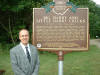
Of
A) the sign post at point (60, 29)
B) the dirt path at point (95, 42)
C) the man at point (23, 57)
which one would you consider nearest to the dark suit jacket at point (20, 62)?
the man at point (23, 57)

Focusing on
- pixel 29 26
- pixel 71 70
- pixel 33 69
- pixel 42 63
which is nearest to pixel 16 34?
pixel 29 26

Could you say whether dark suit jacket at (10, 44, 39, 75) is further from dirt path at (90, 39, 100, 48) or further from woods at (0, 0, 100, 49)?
dirt path at (90, 39, 100, 48)

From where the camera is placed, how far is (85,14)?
516 cm

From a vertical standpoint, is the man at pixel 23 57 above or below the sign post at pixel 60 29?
below

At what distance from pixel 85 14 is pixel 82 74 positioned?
2.97 meters

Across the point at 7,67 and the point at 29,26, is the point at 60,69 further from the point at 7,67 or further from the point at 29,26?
the point at 29,26

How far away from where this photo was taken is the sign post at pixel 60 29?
518 centimetres

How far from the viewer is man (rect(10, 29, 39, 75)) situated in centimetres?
391

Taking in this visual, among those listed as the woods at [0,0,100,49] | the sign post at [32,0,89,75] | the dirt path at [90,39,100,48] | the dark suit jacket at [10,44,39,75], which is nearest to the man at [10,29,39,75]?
the dark suit jacket at [10,44,39,75]

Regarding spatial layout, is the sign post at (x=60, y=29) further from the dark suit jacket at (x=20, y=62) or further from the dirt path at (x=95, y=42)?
the dirt path at (x=95, y=42)

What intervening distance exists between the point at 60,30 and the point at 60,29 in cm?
2

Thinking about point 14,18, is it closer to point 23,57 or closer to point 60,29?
point 60,29

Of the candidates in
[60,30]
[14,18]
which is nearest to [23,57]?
[60,30]

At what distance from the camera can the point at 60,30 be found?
17.0 ft
